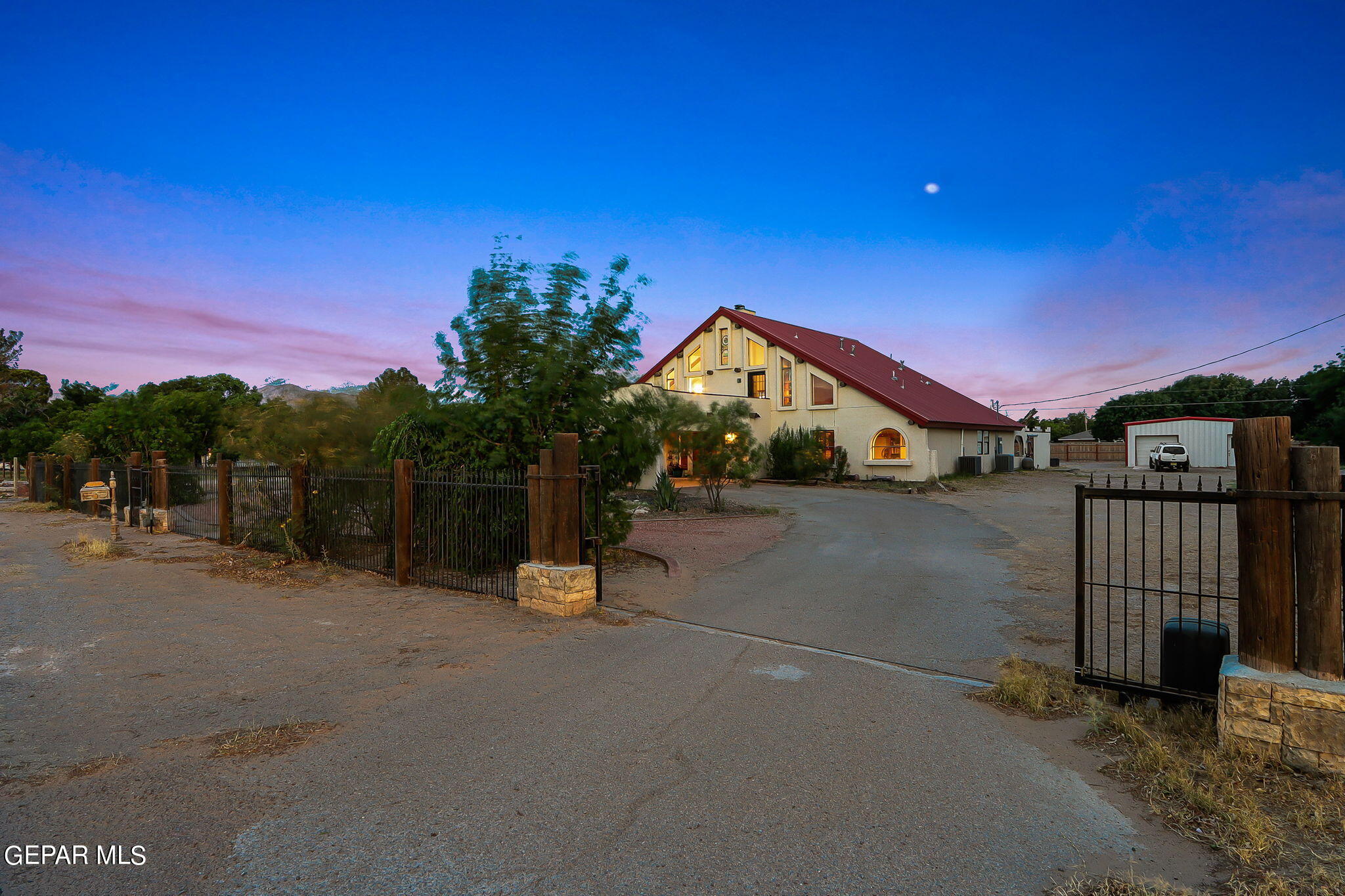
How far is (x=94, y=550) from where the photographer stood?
1246cm

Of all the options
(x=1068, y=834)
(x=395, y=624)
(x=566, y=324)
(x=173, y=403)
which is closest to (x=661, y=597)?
(x=395, y=624)

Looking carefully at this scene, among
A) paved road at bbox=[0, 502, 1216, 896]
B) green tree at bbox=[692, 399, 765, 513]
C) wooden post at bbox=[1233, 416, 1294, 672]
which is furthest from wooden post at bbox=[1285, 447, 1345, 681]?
green tree at bbox=[692, 399, 765, 513]

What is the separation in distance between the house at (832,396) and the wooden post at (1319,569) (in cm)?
2375

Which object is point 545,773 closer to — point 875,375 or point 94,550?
point 94,550

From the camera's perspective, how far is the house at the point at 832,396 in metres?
30.3

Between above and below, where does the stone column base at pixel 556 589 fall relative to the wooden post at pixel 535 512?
below

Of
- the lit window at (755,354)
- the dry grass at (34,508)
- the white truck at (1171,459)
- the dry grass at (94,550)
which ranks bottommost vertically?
the dry grass at (34,508)

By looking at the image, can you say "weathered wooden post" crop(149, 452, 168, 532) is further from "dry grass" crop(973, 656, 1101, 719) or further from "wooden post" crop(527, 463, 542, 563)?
"dry grass" crop(973, 656, 1101, 719)

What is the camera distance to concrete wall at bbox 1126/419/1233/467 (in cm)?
4375

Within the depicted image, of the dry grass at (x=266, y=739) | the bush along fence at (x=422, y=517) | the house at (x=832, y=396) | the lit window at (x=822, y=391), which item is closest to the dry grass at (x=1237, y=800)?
the dry grass at (x=266, y=739)

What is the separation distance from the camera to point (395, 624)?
7.52 m

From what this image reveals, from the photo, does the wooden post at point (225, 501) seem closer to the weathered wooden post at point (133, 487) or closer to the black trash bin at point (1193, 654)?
the weathered wooden post at point (133, 487)

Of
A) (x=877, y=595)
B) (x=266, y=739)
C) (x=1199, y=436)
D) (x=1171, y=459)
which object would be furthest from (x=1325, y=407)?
(x=266, y=739)

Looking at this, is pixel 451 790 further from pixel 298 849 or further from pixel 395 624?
pixel 395 624
